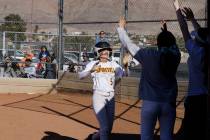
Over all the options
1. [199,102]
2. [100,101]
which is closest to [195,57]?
[199,102]

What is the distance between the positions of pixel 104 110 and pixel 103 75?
557 millimetres

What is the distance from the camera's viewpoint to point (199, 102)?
6219 mm

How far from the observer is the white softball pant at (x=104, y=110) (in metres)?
8.46

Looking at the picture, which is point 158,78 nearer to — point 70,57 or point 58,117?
point 58,117

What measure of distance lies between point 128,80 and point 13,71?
5.95 metres

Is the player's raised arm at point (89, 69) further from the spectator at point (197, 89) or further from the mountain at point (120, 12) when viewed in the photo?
the mountain at point (120, 12)

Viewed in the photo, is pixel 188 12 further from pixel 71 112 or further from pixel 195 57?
pixel 71 112

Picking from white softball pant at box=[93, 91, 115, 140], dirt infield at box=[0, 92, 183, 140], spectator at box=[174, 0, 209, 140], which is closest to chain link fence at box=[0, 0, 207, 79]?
dirt infield at box=[0, 92, 183, 140]

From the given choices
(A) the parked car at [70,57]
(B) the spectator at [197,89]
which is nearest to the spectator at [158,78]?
(B) the spectator at [197,89]

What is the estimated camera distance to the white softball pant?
8.46m

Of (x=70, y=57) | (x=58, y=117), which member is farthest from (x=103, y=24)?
(x=58, y=117)

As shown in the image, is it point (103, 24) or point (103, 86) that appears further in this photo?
point (103, 24)

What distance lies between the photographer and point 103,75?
28.4 feet

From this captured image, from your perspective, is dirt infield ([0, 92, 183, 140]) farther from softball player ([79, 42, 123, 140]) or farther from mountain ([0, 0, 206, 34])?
mountain ([0, 0, 206, 34])
